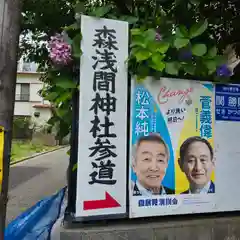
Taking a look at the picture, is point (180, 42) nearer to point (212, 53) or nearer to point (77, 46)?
point (212, 53)

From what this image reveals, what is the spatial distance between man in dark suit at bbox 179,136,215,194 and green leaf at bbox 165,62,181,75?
69cm

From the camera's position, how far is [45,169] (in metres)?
16.0

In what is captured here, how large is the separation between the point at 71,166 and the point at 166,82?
121 cm

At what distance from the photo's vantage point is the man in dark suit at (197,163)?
12.6ft

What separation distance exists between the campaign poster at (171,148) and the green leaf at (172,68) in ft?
0.41

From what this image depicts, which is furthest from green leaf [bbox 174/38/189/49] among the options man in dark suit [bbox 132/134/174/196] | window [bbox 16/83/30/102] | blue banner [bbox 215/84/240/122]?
window [bbox 16/83/30/102]

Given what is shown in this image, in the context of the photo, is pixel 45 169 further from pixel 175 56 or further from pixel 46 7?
pixel 175 56

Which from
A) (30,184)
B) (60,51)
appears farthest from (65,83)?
(30,184)

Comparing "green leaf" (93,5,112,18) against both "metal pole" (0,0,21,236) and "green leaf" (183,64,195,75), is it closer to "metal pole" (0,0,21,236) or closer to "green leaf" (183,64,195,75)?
"green leaf" (183,64,195,75)

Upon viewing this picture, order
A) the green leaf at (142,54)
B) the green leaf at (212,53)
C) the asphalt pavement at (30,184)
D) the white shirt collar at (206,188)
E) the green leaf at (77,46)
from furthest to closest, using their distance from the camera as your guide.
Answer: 1. the asphalt pavement at (30,184)
2. the white shirt collar at (206,188)
3. the green leaf at (212,53)
4. the green leaf at (142,54)
5. the green leaf at (77,46)

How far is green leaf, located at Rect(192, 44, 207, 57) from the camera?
12.1 feet

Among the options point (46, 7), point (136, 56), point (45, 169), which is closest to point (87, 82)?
point (136, 56)

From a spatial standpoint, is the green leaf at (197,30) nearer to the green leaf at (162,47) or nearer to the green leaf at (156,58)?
the green leaf at (162,47)

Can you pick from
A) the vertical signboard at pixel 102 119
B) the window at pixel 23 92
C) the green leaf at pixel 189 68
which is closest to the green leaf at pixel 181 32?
the green leaf at pixel 189 68
